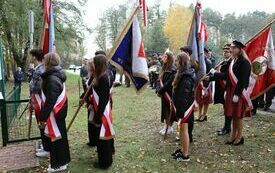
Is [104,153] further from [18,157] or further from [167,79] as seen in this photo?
[167,79]

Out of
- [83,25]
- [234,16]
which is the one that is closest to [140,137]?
[83,25]

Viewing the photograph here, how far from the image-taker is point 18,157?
721 cm

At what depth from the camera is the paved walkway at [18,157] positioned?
6.70 metres

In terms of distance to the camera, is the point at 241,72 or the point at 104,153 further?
the point at 241,72

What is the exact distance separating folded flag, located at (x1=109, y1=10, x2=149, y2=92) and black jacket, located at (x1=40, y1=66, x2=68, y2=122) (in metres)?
1.28

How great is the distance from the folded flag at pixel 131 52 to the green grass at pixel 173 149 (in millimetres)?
1578

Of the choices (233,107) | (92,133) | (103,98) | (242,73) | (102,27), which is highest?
(102,27)

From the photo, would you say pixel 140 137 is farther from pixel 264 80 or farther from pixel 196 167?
pixel 264 80

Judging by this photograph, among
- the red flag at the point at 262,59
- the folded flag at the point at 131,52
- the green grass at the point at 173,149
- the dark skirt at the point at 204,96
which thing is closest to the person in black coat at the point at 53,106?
the green grass at the point at 173,149

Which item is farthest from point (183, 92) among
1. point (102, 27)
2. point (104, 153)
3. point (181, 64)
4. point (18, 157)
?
point (102, 27)

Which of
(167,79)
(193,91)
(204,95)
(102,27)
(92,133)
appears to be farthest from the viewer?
(102,27)

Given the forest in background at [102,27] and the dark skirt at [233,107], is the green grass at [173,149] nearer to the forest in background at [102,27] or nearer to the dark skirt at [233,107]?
the dark skirt at [233,107]

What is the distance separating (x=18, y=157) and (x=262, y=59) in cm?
578

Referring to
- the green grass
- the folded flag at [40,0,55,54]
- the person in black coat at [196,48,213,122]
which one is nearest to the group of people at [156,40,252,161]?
the green grass
